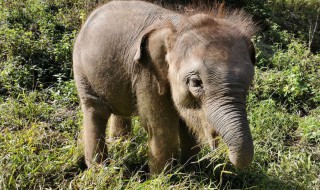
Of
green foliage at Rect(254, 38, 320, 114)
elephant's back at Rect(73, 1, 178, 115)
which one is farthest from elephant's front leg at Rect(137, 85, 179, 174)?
green foliage at Rect(254, 38, 320, 114)

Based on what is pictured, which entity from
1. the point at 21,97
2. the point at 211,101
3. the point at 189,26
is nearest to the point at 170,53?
the point at 189,26

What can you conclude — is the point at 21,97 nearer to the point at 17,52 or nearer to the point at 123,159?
the point at 17,52

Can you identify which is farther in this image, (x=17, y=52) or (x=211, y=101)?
(x=17, y=52)

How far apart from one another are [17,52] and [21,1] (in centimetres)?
177

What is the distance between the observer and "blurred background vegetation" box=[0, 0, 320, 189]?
3.99 m

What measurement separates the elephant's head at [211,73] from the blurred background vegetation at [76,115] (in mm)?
629

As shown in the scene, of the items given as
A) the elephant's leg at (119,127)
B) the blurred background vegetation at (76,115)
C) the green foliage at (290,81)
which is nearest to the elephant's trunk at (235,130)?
the blurred background vegetation at (76,115)

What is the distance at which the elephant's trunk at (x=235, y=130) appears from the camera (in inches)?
106

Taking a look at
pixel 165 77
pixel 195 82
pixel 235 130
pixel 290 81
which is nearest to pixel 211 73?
pixel 195 82

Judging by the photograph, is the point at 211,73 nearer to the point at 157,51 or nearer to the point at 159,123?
the point at 157,51

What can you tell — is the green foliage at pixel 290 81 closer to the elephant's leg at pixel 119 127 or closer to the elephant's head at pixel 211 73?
the elephant's leg at pixel 119 127

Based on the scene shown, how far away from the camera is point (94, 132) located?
4.05 meters

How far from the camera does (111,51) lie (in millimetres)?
3678

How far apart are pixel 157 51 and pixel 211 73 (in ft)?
2.01
